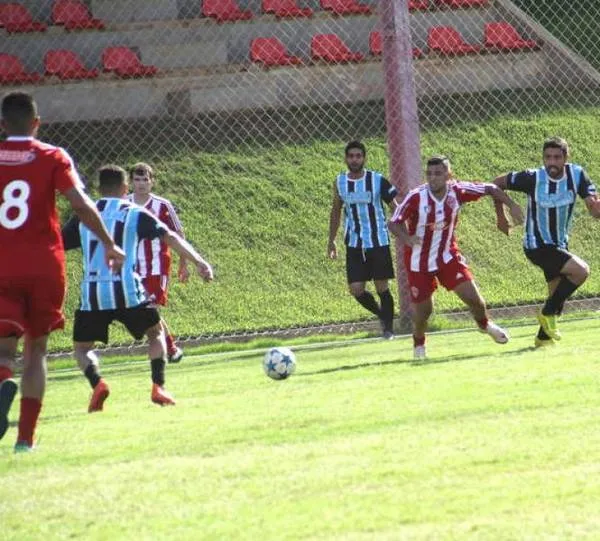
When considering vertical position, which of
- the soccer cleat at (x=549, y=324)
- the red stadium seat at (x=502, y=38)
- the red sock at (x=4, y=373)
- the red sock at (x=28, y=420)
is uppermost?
the red sock at (x=4, y=373)

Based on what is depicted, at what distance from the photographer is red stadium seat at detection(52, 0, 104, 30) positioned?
23391 millimetres

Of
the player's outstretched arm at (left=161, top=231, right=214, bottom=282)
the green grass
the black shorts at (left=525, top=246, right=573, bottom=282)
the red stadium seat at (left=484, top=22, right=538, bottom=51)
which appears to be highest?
the player's outstretched arm at (left=161, top=231, right=214, bottom=282)

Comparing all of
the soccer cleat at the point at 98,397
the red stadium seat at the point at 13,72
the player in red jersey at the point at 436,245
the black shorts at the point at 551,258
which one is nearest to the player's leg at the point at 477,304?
the player in red jersey at the point at 436,245

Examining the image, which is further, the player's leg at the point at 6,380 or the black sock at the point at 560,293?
the black sock at the point at 560,293

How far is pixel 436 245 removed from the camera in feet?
45.5

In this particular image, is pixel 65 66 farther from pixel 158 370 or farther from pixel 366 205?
pixel 158 370

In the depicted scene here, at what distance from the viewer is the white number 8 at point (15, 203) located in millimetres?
8523

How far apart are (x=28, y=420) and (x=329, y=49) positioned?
16.0 metres

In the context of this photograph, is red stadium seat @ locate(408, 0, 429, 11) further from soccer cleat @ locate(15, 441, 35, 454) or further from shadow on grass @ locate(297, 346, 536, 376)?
soccer cleat @ locate(15, 441, 35, 454)

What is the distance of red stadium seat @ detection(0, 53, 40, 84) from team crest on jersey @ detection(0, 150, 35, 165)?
552 inches

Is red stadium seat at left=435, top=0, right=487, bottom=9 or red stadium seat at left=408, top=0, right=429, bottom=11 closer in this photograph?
red stadium seat at left=408, top=0, right=429, bottom=11

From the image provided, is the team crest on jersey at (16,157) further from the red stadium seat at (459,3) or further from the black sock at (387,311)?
the red stadium seat at (459,3)

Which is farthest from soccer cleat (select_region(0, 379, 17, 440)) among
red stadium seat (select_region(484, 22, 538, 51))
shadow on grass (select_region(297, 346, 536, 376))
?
red stadium seat (select_region(484, 22, 538, 51))

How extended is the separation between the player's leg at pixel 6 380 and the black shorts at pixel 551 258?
669cm
